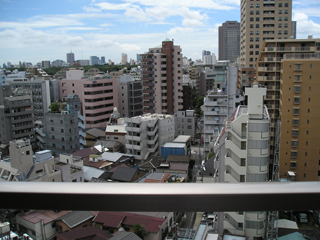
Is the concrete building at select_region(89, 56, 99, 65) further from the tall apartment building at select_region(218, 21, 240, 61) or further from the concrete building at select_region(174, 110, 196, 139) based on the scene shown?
the concrete building at select_region(174, 110, 196, 139)

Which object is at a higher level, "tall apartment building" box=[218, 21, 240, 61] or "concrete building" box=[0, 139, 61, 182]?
"tall apartment building" box=[218, 21, 240, 61]

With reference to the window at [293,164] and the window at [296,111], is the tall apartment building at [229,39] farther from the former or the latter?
the window at [293,164]

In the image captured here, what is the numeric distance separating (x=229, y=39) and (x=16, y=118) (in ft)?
90.2

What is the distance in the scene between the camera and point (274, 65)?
910 cm

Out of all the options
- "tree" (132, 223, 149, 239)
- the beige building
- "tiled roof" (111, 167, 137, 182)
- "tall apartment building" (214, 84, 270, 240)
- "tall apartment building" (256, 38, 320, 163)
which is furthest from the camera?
"tall apartment building" (256, 38, 320, 163)

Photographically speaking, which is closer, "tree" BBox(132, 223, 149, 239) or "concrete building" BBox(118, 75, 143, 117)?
"tree" BBox(132, 223, 149, 239)

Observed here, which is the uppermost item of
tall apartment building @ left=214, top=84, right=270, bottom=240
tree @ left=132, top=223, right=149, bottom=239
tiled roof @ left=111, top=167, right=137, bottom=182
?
tall apartment building @ left=214, top=84, right=270, bottom=240

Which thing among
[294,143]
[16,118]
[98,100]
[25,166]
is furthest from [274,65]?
[16,118]

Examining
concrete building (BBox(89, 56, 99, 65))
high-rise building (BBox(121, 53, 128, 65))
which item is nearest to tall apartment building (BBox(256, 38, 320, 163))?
high-rise building (BBox(121, 53, 128, 65))

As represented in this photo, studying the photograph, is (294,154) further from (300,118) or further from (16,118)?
(16,118)

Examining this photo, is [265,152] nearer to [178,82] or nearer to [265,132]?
[265,132]

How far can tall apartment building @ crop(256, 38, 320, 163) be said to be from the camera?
355 inches

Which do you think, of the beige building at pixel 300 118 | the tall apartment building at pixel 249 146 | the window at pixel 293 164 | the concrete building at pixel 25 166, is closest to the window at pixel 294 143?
the beige building at pixel 300 118

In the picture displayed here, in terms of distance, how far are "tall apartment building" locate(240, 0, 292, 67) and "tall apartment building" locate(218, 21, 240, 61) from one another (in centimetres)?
1901
